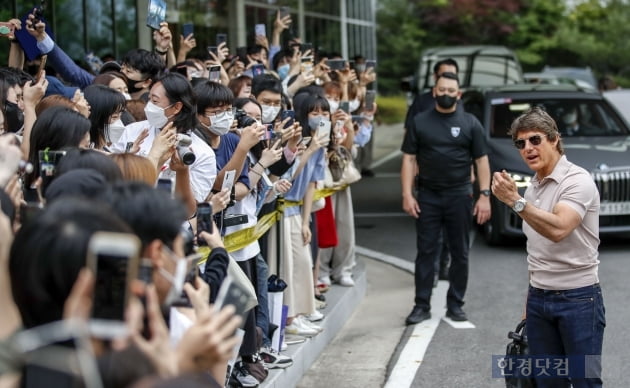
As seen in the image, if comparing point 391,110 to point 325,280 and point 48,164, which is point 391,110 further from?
point 48,164

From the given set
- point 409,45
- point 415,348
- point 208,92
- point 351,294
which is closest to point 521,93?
point 351,294

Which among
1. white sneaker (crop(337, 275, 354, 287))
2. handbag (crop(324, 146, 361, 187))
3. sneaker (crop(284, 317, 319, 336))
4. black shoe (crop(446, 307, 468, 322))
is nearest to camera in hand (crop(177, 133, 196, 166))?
sneaker (crop(284, 317, 319, 336))

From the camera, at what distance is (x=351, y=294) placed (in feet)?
30.4

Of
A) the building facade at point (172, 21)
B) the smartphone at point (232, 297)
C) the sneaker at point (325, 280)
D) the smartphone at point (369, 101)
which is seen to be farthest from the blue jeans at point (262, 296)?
the smartphone at point (369, 101)

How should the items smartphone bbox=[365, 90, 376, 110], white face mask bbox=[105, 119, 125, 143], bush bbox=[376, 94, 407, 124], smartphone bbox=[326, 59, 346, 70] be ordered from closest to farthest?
white face mask bbox=[105, 119, 125, 143] → smartphone bbox=[326, 59, 346, 70] → smartphone bbox=[365, 90, 376, 110] → bush bbox=[376, 94, 407, 124]

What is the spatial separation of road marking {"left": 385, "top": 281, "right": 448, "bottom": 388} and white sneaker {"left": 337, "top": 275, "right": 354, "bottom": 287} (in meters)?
0.73

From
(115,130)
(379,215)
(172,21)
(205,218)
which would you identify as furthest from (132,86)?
(379,215)

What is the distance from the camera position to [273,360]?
671 cm

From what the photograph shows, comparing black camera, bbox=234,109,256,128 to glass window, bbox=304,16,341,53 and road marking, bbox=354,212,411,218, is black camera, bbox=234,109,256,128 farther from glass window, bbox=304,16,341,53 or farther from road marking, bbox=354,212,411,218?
glass window, bbox=304,16,341,53

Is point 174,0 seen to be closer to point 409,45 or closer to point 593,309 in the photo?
point 593,309

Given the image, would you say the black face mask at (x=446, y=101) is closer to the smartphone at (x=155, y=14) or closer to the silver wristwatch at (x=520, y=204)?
the smartphone at (x=155, y=14)

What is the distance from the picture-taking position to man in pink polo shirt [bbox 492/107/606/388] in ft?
16.9

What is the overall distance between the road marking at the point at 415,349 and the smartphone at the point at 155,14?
2.92 m

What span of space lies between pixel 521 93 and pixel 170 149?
8.39 m
